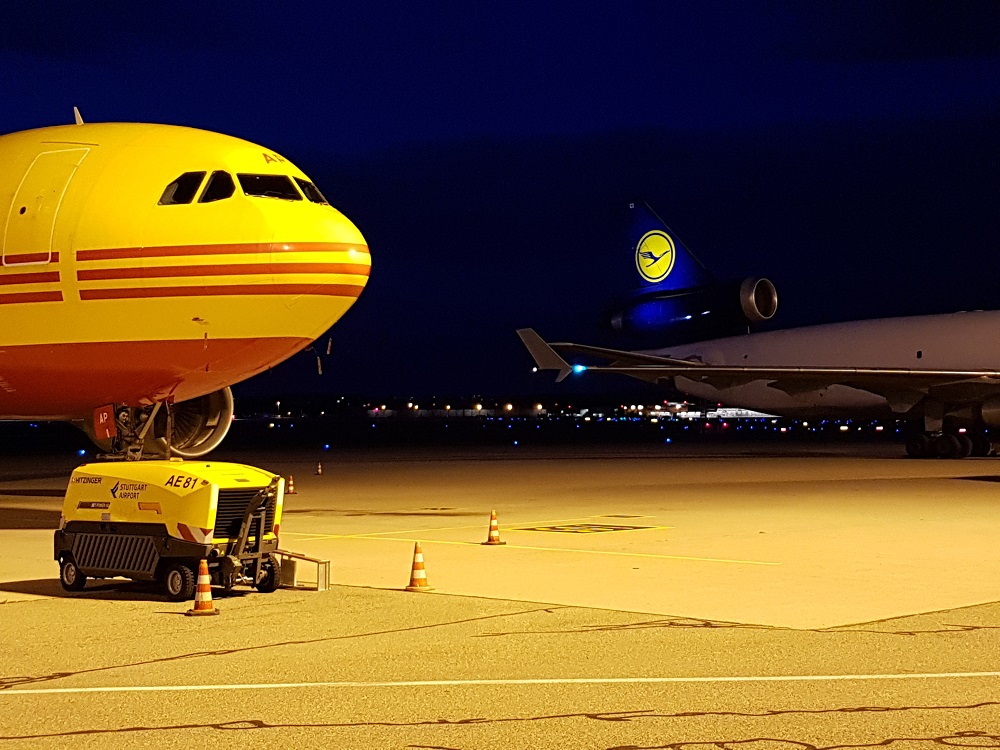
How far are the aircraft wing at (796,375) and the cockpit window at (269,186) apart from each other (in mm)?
23343

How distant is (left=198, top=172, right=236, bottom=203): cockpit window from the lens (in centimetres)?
1530

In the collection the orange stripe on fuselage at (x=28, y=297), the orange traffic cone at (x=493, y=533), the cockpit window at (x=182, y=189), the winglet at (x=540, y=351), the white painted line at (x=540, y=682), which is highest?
the winglet at (x=540, y=351)

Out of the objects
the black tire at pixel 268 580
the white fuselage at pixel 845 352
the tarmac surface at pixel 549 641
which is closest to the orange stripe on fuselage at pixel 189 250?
A: the tarmac surface at pixel 549 641

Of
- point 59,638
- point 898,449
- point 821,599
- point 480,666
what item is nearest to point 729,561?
point 821,599

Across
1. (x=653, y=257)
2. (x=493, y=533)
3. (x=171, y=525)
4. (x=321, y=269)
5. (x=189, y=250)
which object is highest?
(x=653, y=257)

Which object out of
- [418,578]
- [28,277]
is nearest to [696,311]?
[28,277]

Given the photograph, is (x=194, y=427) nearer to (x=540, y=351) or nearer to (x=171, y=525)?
(x=171, y=525)

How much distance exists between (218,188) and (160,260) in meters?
1.09

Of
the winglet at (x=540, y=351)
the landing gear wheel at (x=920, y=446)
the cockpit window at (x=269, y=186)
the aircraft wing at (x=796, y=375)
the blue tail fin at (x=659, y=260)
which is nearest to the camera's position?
the cockpit window at (x=269, y=186)

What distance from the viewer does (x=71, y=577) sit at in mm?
12758

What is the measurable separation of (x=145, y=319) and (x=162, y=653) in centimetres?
652

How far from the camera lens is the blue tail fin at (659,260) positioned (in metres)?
48.2

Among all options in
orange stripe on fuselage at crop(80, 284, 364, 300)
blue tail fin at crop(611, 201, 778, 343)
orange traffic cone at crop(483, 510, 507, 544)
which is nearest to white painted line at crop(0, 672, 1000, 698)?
orange stripe on fuselage at crop(80, 284, 364, 300)

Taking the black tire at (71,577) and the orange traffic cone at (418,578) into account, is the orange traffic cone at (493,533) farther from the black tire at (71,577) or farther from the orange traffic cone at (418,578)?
the black tire at (71,577)
